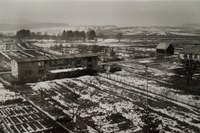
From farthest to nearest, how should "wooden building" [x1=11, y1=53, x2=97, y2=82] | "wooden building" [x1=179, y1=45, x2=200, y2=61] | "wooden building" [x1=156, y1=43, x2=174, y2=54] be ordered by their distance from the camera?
"wooden building" [x1=156, y1=43, x2=174, y2=54] < "wooden building" [x1=179, y1=45, x2=200, y2=61] < "wooden building" [x1=11, y1=53, x2=97, y2=82]

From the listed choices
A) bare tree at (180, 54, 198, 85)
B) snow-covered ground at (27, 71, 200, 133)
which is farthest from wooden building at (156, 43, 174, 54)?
snow-covered ground at (27, 71, 200, 133)

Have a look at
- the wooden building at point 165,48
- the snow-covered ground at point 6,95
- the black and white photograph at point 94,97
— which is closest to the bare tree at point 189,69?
the black and white photograph at point 94,97

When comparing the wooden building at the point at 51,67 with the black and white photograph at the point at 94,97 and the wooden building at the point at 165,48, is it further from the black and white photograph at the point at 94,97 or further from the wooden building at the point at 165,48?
the wooden building at the point at 165,48

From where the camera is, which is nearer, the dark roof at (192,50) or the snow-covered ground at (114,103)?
the snow-covered ground at (114,103)

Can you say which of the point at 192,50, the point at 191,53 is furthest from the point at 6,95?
the point at 192,50

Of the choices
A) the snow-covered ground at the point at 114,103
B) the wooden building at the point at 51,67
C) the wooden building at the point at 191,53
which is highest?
the wooden building at the point at 191,53

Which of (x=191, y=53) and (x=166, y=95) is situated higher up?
(x=191, y=53)

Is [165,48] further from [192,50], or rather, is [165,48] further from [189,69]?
[189,69]

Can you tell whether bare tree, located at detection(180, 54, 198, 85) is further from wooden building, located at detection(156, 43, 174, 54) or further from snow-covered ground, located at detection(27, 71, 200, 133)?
wooden building, located at detection(156, 43, 174, 54)

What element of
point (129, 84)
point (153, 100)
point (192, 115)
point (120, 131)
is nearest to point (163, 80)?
point (129, 84)
